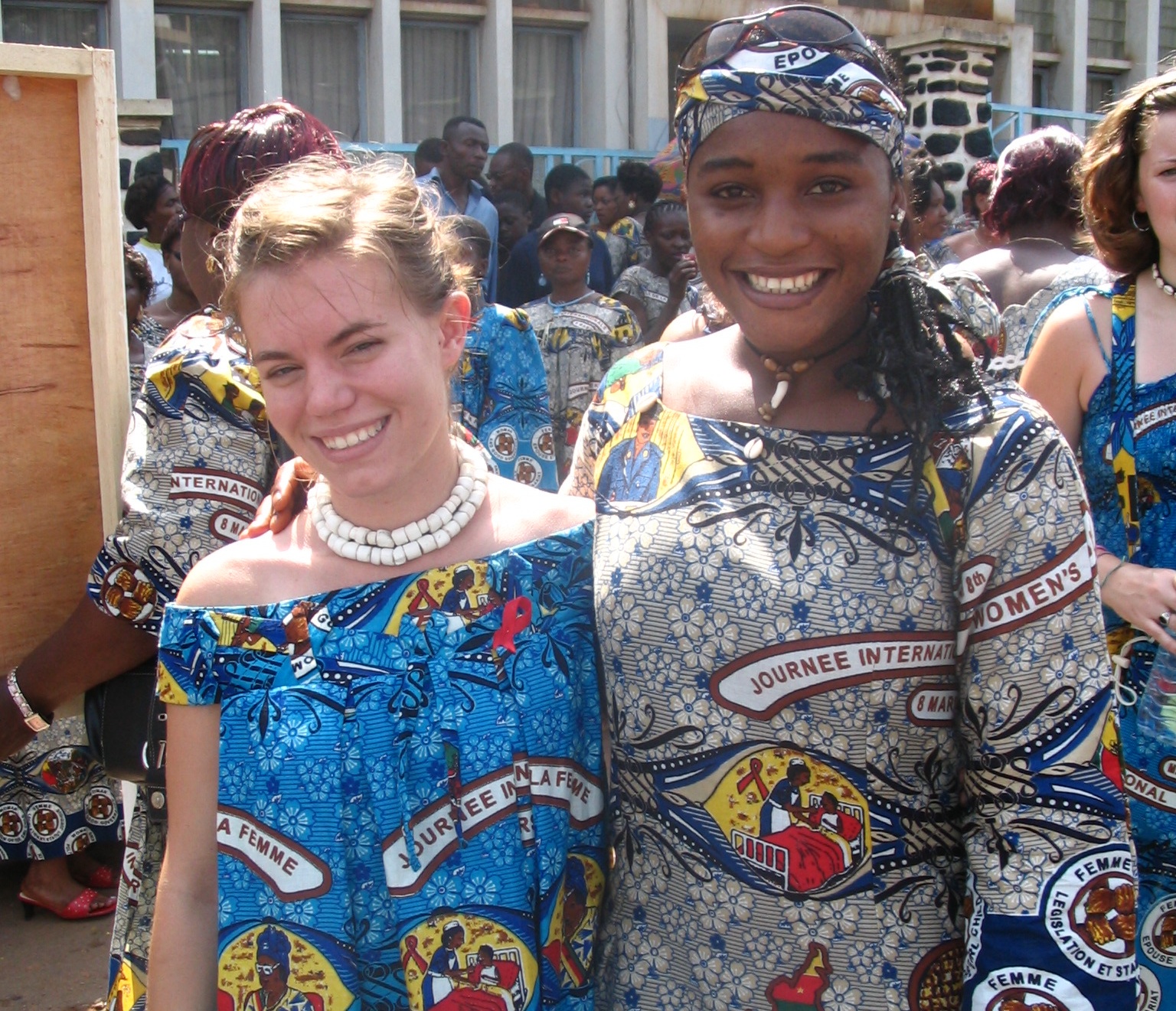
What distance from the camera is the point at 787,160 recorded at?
157cm

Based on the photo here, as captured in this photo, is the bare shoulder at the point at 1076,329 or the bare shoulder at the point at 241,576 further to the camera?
the bare shoulder at the point at 1076,329

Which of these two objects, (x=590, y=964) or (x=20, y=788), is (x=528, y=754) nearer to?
(x=590, y=964)

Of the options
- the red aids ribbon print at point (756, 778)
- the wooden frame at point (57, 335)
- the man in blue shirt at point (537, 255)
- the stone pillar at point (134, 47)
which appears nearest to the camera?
the red aids ribbon print at point (756, 778)

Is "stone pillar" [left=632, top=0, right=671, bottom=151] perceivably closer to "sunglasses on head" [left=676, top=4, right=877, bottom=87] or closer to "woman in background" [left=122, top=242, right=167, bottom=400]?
"woman in background" [left=122, top=242, right=167, bottom=400]

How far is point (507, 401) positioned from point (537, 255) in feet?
14.0

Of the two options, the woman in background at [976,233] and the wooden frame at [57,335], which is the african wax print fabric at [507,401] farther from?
the woman in background at [976,233]

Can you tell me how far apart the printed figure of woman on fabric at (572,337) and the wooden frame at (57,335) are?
3.37 meters

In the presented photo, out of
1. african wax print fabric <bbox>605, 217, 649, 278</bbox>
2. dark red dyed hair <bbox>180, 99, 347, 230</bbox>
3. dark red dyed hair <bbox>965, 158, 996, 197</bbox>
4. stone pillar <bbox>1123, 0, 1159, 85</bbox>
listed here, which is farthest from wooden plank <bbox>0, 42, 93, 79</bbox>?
stone pillar <bbox>1123, 0, 1159, 85</bbox>

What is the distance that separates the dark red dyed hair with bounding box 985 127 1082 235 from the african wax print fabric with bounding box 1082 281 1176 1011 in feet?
6.58

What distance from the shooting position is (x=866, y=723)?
1.55 m

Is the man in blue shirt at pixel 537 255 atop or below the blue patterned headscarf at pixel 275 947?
atop

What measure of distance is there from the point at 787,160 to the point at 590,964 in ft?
3.57

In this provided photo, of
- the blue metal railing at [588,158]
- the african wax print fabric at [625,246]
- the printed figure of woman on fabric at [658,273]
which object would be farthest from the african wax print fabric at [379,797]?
the blue metal railing at [588,158]

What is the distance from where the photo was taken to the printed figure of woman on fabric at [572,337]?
6.09 m
